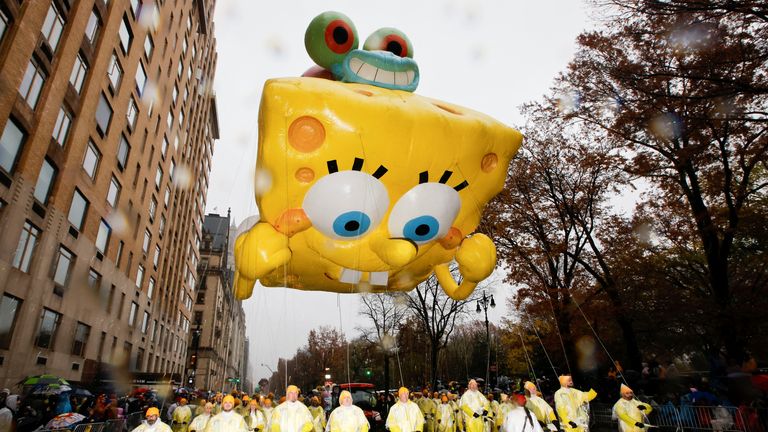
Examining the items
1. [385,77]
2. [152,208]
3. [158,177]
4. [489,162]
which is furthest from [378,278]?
[158,177]

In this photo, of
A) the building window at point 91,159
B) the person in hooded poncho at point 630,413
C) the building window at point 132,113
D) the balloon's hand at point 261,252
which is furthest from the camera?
the building window at point 132,113

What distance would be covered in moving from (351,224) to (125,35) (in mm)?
24588

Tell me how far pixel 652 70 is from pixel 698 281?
21.2 meters

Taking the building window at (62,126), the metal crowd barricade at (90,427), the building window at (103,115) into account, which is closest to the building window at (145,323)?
the building window at (103,115)

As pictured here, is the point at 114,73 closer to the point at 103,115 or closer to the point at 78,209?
the point at 103,115

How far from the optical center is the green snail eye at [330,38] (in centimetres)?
606

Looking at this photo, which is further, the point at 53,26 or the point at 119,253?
the point at 119,253

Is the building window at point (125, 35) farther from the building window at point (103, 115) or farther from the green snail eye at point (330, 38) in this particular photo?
the green snail eye at point (330, 38)

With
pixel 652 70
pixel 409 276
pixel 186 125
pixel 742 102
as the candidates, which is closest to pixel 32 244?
pixel 409 276

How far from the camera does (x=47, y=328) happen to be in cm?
1627

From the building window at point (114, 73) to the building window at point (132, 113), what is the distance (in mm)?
1627

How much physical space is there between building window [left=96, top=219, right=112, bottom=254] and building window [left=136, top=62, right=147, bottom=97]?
901cm

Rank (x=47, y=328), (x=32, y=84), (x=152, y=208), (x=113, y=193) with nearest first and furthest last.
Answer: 1. (x=32, y=84)
2. (x=47, y=328)
3. (x=113, y=193)
4. (x=152, y=208)

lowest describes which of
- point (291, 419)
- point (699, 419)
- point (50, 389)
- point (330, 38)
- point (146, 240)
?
point (699, 419)
